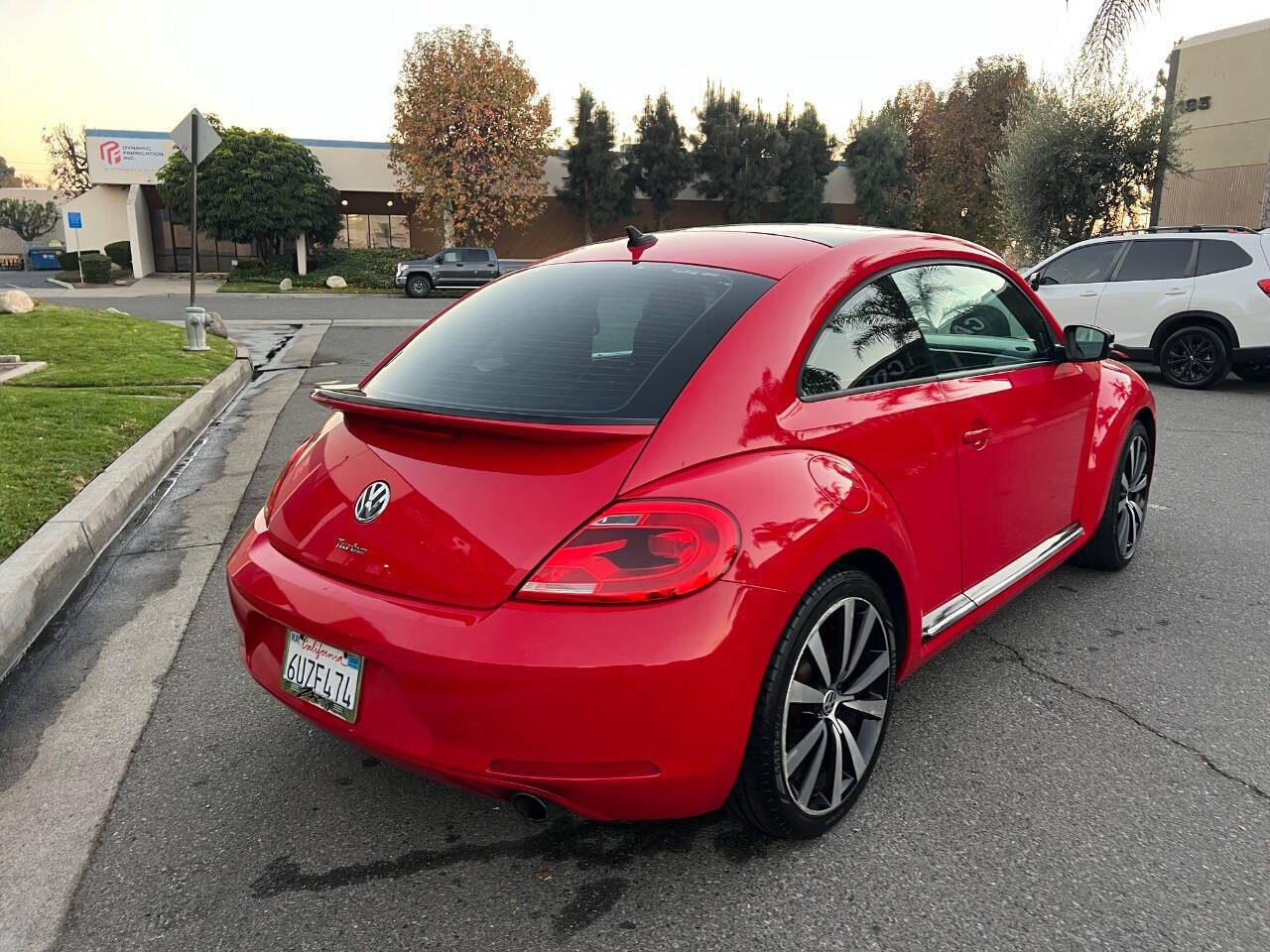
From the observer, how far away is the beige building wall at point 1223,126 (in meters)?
22.5

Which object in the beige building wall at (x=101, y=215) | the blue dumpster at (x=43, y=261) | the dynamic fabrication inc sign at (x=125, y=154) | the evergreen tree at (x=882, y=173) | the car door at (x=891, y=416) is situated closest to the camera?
the car door at (x=891, y=416)

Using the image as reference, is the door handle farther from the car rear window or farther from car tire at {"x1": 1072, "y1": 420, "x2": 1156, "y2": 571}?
car tire at {"x1": 1072, "y1": 420, "x2": 1156, "y2": 571}

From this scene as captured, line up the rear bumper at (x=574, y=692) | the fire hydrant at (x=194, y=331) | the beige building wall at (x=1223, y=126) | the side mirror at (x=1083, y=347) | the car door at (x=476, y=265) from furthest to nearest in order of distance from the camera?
the car door at (x=476, y=265), the beige building wall at (x=1223, y=126), the fire hydrant at (x=194, y=331), the side mirror at (x=1083, y=347), the rear bumper at (x=574, y=692)

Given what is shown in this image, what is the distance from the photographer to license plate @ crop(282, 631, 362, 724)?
2.26m

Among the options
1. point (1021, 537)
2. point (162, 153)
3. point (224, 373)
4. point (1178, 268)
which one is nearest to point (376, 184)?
point (162, 153)

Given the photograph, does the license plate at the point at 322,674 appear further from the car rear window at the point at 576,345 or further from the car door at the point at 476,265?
the car door at the point at 476,265

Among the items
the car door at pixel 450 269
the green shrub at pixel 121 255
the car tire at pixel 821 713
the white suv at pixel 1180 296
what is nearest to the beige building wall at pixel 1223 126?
the white suv at pixel 1180 296

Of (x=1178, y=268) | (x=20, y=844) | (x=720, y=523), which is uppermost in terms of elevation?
(x=1178, y=268)

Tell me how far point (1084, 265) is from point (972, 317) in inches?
355

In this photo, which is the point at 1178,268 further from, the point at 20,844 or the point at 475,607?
the point at 20,844

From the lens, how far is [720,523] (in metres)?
2.14

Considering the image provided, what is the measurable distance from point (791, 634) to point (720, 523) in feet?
1.13

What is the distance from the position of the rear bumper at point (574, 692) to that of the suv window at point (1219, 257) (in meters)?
10.2

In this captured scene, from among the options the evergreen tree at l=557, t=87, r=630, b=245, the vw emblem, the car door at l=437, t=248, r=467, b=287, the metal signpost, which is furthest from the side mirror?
the evergreen tree at l=557, t=87, r=630, b=245
